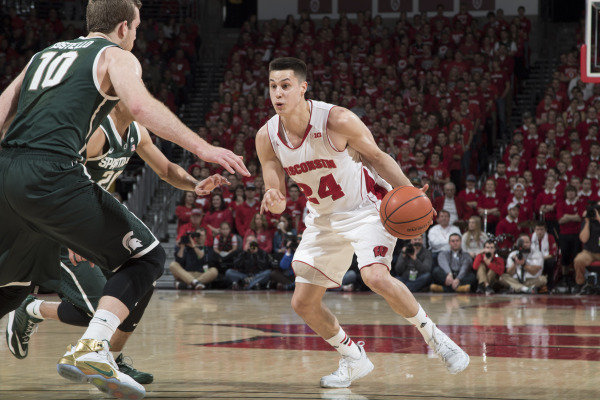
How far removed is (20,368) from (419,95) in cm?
1226

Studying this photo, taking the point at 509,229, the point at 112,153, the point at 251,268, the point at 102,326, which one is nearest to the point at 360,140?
the point at 112,153

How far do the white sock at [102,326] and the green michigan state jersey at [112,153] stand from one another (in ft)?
4.55

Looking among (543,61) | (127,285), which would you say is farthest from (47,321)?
(543,61)

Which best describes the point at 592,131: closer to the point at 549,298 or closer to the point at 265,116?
the point at 549,298

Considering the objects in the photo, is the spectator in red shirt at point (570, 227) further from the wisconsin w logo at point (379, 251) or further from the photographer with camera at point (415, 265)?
the wisconsin w logo at point (379, 251)

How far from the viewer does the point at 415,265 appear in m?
13.0

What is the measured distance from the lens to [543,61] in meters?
18.6

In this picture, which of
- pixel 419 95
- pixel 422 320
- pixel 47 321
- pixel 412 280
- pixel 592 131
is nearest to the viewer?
pixel 422 320

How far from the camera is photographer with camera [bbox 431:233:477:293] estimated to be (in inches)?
507

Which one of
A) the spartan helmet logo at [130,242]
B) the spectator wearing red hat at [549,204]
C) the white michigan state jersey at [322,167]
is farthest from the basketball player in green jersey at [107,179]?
the spectator wearing red hat at [549,204]

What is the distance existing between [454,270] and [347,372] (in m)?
8.30

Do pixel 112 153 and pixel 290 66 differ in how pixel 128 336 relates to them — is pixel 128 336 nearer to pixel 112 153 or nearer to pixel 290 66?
pixel 112 153

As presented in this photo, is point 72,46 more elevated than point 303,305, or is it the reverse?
point 72,46

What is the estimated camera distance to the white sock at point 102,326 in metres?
3.58
